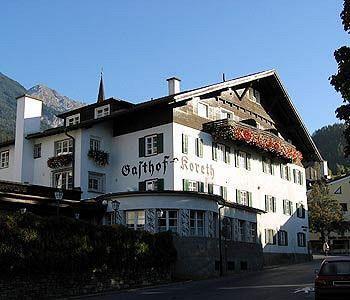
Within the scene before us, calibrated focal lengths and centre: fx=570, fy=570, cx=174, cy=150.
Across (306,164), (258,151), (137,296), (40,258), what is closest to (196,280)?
(137,296)

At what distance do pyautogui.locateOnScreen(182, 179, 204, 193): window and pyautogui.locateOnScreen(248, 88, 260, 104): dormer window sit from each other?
11.8m

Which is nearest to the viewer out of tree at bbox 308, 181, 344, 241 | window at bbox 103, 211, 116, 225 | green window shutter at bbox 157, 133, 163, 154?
window at bbox 103, 211, 116, 225

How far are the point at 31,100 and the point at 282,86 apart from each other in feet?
70.2

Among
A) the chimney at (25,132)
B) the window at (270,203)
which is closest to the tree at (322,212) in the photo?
the window at (270,203)

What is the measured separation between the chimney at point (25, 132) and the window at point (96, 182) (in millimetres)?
5776

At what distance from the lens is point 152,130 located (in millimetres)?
40031

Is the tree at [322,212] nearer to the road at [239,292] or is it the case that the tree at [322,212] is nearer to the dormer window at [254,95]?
the dormer window at [254,95]

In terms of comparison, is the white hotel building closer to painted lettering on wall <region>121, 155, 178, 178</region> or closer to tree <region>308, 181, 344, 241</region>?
painted lettering on wall <region>121, 155, 178, 178</region>

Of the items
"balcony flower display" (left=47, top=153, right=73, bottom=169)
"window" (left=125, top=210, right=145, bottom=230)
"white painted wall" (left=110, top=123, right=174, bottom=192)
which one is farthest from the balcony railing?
"window" (left=125, top=210, right=145, bottom=230)

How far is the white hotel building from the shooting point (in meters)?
Result: 33.2

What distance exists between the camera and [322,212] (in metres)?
72.4

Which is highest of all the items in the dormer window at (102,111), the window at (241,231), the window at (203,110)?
the dormer window at (102,111)

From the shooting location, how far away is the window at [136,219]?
106 feet

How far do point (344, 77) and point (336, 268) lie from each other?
6527 mm
